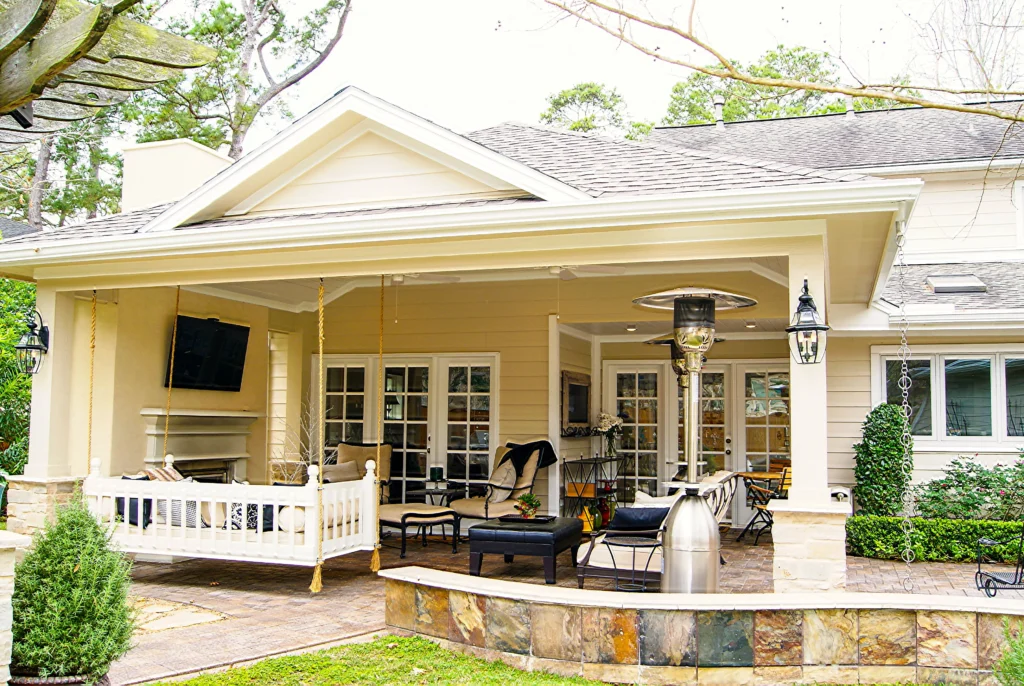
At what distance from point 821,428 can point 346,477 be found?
596 cm

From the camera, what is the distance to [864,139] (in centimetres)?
1274

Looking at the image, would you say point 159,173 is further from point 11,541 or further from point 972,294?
point 972,294

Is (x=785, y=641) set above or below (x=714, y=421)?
below

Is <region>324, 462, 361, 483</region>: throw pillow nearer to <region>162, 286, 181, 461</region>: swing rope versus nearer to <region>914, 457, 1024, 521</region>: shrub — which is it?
<region>162, 286, 181, 461</region>: swing rope

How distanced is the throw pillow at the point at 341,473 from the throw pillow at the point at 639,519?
424cm

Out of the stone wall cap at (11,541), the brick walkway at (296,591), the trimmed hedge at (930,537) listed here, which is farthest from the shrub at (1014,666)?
the trimmed hedge at (930,537)

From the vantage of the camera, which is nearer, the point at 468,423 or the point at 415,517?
the point at 415,517

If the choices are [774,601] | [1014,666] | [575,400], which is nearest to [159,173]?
[575,400]

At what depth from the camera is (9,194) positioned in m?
22.7

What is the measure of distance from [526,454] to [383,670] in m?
4.97

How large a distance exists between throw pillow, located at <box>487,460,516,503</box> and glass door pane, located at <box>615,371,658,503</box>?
2.38m

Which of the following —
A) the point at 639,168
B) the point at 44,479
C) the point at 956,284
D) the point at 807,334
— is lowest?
the point at 44,479

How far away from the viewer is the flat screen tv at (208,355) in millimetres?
8906

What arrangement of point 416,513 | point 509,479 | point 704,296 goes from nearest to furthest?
point 704,296
point 416,513
point 509,479
